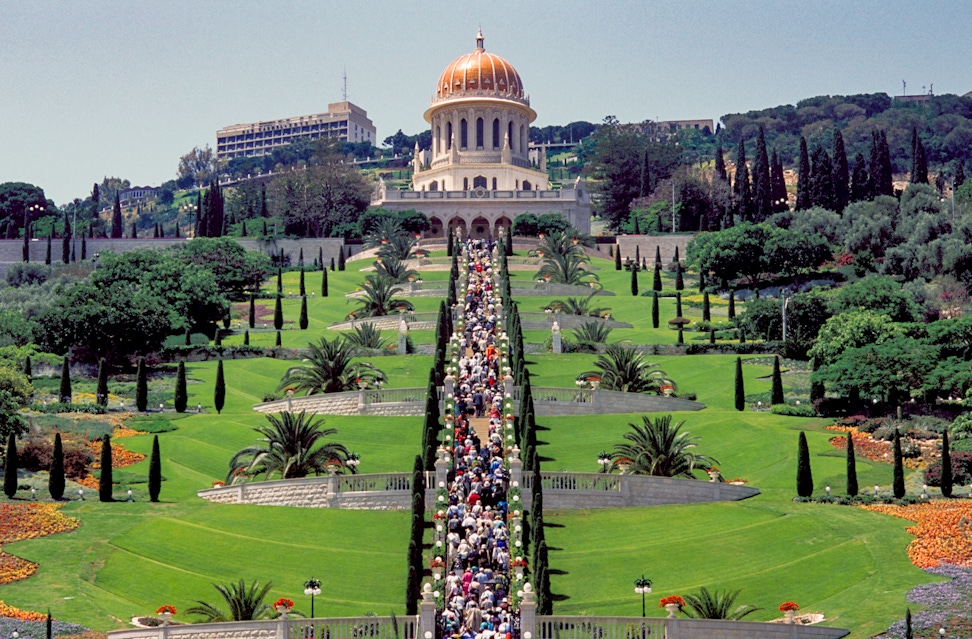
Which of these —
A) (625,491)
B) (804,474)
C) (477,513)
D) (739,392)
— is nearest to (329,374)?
(739,392)

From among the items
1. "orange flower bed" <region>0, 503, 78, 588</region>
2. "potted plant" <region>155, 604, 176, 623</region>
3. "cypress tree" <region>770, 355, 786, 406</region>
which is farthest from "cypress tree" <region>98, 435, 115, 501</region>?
"cypress tree" <region>770, 355, 786, 406</region>

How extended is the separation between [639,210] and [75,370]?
77.1 metres

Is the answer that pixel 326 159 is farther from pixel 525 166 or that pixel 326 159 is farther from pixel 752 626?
pixel 752 626

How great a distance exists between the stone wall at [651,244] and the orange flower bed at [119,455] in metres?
76.6

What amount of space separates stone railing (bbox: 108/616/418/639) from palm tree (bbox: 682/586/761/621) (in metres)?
7.15

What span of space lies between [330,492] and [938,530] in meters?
19.4

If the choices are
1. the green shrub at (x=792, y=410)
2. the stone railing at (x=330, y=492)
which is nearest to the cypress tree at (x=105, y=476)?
the stone railing at (x=330, y=492)

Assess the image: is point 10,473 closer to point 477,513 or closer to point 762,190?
point 477,513

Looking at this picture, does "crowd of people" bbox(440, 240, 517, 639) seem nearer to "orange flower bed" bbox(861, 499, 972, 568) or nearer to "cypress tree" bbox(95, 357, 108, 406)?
"orange flower bed" bbox(861, 499, 972, 568)

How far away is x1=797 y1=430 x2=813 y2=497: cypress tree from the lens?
167 feet

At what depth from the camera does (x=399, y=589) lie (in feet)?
139

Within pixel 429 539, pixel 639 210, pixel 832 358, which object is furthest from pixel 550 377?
pixel 639 210

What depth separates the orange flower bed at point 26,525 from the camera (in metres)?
42.2

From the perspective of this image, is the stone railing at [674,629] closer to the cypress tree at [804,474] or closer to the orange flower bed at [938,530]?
the orange flower bed at [938,530]
